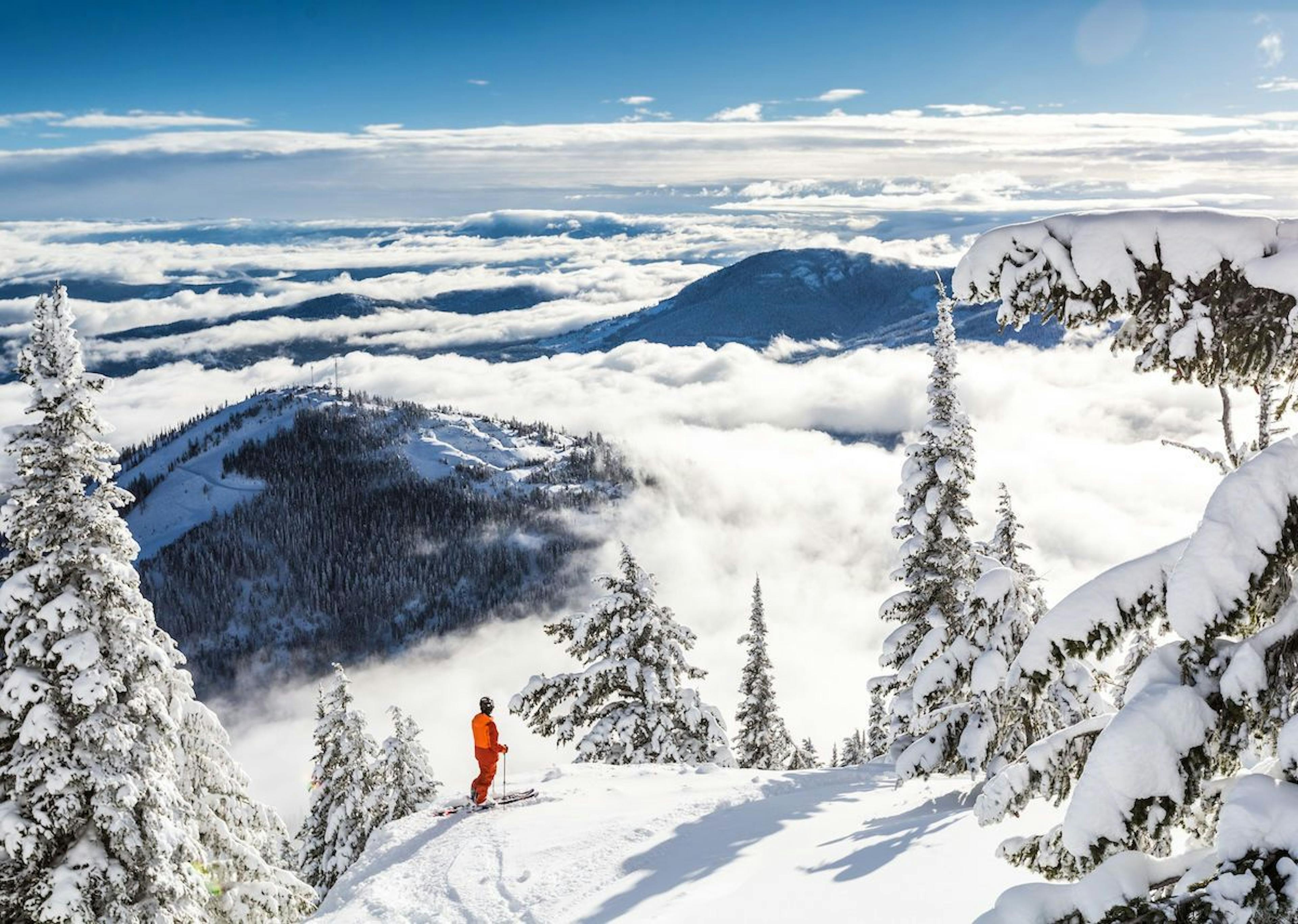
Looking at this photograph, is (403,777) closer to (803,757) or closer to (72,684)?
(72,684)

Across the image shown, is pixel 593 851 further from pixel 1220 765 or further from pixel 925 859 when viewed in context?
pixel 1220 765

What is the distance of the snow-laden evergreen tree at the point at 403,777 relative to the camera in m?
37.1

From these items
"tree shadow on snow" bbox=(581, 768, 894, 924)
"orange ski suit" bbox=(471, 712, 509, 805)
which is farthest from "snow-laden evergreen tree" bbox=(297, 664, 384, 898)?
"tree shadow on snow" bbox=(581, 768, 894, 924)

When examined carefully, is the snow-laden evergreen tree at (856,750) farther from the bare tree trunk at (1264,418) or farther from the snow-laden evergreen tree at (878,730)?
the bare tree trunk at (1264,418)

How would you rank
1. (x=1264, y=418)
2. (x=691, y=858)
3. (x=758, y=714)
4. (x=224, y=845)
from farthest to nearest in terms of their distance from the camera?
(x=758, y=714), (x=224, y=845), (x=691, y=858), (x=1264, y=418)

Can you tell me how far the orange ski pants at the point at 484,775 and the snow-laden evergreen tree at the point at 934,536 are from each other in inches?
384

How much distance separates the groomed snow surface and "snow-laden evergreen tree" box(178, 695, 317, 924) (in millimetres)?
1687

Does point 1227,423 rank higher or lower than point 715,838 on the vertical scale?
higher

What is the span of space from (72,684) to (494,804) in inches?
294

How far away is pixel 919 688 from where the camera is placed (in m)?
18.5

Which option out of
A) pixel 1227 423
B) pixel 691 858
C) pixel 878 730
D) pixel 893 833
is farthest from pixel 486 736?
pixel 878 730

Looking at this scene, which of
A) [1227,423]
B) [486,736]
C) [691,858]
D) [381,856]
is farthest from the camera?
[486,736]

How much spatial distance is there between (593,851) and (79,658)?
8.45 metres

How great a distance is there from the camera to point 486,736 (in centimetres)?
1734
